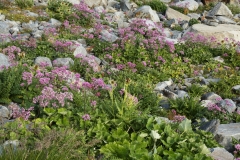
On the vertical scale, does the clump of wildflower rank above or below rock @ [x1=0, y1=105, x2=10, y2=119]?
above

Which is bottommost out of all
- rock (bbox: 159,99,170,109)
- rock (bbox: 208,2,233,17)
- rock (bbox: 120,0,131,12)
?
rock (bbox: 120,0,131,12)

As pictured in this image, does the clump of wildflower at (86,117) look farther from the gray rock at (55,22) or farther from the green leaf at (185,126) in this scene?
the gray rock at (55,22)

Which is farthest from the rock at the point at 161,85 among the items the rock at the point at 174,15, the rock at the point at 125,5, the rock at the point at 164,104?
the rock at the point at 125,5

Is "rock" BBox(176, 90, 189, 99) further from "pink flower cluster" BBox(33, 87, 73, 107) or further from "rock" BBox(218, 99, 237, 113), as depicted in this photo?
"pink flower cluster" BBox(33, 87, 73, 107)

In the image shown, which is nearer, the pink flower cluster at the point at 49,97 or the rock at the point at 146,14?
the pink flower cluster at the point at 49,97

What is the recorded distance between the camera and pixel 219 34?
13.6m

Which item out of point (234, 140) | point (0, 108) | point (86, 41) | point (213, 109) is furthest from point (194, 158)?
point (86, 41)

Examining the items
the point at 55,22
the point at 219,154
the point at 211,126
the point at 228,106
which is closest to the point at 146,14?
the point at 55,22

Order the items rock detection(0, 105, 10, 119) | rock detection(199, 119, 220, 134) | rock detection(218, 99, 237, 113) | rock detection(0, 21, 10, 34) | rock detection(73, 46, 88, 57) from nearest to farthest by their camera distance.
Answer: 1. rock detection(0, 105, 10, 119)
2. rock detection(199, 119, 220, 134)
3. rock detection(218, 99, 237, 113)
4. rock detection(73, 46, 88, 57)
5. rock detection(0, 21, 10, 34)

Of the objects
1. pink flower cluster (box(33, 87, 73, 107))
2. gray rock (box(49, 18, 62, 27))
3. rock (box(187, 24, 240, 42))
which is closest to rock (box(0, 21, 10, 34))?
gray rock (box(49, 18, 62, 27))

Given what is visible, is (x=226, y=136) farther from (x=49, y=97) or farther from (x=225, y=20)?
(x=225, y=20)

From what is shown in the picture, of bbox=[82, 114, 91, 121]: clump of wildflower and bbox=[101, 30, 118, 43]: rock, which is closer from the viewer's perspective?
bbox=[82, 114, 91, 121]: clump of wildflower

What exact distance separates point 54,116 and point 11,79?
4.50ft

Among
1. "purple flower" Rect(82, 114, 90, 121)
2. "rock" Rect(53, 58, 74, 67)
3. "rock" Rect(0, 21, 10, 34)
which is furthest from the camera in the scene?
"rock" Rect(0, 21, 10, 34)
